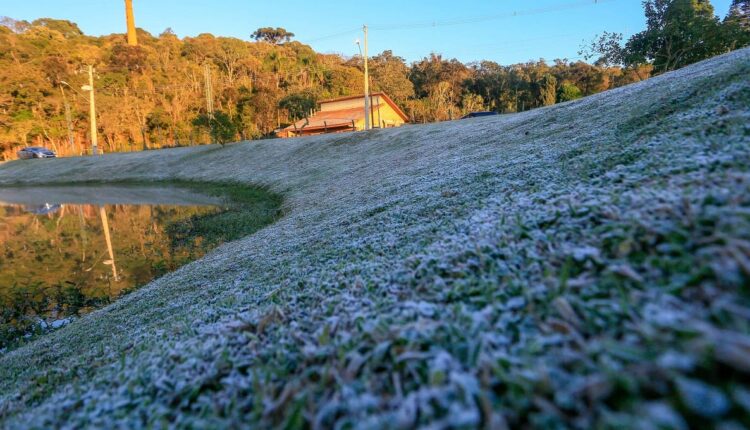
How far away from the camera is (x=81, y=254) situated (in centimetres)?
1195

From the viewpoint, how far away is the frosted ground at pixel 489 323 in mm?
1613

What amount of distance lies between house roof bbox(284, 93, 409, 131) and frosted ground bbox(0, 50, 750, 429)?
166 feet

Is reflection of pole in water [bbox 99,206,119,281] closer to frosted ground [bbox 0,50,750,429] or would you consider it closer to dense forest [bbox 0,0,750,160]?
frosted ground [bbox 0,50,750,429]

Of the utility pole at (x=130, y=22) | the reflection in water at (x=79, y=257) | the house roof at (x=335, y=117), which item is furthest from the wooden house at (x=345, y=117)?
the utility pole at (x=130, y=22)

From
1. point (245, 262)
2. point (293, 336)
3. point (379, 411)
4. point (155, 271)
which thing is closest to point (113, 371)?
point (293, 336)

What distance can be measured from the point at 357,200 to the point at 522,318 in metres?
8.86

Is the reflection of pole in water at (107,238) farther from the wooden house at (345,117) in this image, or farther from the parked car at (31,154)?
the parked car at (31,154)

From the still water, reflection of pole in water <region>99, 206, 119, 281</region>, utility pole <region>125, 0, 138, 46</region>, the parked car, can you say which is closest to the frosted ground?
the still water

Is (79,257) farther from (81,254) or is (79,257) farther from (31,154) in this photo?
(31,154)

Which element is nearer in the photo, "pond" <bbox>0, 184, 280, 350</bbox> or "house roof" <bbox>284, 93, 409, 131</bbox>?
"pond" <bbox>0, 184, 280, 350</bbox>

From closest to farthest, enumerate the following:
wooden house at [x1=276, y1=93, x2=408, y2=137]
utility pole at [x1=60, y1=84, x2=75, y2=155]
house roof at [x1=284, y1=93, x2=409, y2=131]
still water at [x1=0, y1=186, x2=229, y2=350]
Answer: still water at [x1=0, y1=186, x2=229, y2=350] < wooden house at [x1=276, y1=93, x2=408, y2=137] < house roof at [x1=284, y1=93, x2=409, y2=131] < utility pole at [x1=60, y1=84, x2=75, y2=155]

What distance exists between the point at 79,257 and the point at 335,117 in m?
50.0

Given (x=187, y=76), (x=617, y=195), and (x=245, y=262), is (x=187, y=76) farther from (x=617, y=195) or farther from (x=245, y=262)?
(x=617, y=195)

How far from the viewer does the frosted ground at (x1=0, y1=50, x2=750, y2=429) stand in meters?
1.61
